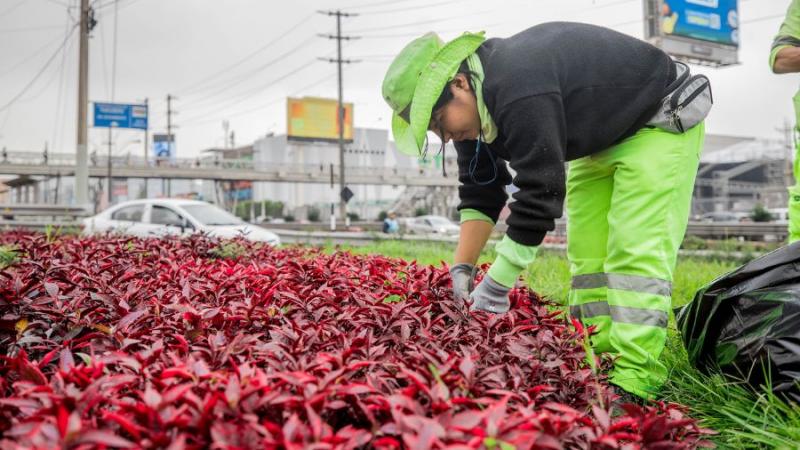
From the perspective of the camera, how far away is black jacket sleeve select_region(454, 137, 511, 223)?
297 cm

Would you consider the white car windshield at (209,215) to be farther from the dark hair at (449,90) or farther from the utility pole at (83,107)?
the dark hair at (449,90)

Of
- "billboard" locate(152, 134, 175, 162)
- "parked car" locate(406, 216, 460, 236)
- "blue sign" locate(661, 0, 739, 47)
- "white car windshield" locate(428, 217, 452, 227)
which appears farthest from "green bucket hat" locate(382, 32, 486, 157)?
"billboard" locate(152, 134, 175, 162)

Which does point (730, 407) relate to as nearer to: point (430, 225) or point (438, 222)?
point (430, 225)

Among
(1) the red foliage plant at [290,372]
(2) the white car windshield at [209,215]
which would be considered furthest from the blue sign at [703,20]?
(1) the red foliage plant at [290,372]

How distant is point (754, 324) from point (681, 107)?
88 cm

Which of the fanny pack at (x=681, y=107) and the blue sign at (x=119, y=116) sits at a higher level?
the blue sign at (x=119, y=116)

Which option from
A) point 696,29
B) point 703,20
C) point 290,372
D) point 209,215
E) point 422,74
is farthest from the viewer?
point 703,20

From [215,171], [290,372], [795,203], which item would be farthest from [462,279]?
[215,171]

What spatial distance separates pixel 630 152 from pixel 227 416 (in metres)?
1.97

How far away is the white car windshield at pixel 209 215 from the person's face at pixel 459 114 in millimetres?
9411

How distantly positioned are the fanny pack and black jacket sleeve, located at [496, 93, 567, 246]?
0.51 m

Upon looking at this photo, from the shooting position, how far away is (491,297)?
2.38 metres

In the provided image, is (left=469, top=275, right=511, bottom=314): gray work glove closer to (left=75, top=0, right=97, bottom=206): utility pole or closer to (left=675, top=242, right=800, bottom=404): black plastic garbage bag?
(left=675, top=242, right=800, bottom=404): black plastic garbage bag

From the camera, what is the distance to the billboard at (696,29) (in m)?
19.5
